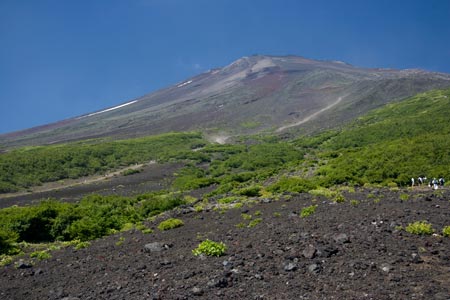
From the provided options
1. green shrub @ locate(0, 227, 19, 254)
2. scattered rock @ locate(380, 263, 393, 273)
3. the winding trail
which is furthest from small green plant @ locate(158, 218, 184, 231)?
the winding trail

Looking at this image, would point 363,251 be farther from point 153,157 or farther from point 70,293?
point 153,157

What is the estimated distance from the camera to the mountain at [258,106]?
71.1m

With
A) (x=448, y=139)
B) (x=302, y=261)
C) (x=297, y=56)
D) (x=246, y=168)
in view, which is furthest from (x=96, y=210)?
(x=297, y=56)

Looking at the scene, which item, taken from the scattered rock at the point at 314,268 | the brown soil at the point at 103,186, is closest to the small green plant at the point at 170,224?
the scattered rock at the point at 314,268

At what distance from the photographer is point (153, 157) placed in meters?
51.5

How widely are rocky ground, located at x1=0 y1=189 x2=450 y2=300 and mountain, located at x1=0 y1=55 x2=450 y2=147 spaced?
51651 mm

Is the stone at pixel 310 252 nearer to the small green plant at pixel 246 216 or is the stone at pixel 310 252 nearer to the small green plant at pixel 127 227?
the small green plant at pixel 246 216

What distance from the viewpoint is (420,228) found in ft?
29.8

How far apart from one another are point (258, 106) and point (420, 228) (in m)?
76.5

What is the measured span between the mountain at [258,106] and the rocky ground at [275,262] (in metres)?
51.7

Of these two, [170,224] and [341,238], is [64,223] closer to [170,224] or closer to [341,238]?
[170,224]

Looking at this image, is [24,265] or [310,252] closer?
[310,252]

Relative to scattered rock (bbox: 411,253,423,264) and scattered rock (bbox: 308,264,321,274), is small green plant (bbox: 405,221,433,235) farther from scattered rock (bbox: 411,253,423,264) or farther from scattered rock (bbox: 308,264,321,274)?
scattered rock (bbox: 308,264,321,274)

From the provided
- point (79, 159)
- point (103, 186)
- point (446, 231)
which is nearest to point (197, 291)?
point (446, 231)
